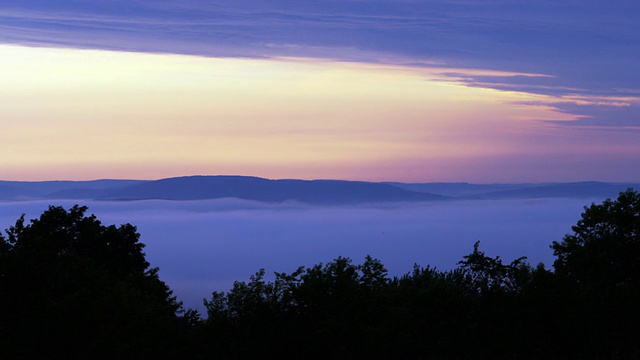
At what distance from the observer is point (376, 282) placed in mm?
40312

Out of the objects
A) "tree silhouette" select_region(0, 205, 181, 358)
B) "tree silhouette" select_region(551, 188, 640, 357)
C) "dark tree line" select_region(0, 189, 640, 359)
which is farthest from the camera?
"tree silhouette" select_region(551, 188, 640, 357)

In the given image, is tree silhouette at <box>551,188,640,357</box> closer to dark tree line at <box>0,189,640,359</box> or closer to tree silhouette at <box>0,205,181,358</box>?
dark tree line at <box>0,189,640,359</box>

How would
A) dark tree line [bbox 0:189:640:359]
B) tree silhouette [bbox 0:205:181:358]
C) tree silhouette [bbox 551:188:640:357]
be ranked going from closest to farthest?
tree silhouette [bbox 0:205:181:358] < dark tree line [bbox 0:189:640:359] < tree silhouette [bbox 551:188:640:357]

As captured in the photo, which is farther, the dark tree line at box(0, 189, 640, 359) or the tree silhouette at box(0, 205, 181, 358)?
the dark tree line at box(0, 189, 640, 359)

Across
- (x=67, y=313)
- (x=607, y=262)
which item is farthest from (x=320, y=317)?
(x=607, y=262)

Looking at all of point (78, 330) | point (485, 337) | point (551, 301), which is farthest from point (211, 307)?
point (551, 301)

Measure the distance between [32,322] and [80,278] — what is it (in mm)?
4163

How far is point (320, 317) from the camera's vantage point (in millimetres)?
35250

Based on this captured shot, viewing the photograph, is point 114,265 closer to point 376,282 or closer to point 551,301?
point 376,282

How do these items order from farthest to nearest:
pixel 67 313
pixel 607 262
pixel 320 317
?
pixel 607 262, pixel 320 317, pixel 67 313

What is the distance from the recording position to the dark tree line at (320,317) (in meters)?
32.3

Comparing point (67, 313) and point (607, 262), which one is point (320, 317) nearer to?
point (67, 313)

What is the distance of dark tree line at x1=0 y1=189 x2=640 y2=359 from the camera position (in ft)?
106

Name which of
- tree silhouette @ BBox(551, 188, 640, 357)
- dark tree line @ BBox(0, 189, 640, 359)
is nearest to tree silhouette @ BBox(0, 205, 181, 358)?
dark tree line @ BBox(0, 189, 640, 359)
